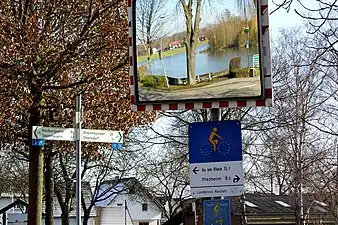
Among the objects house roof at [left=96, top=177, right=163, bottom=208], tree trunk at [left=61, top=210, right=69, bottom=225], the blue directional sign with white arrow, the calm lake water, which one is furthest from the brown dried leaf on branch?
house roof at [left=96, top=177, right=163, bottom=208]

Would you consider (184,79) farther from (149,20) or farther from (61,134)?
(61,134)

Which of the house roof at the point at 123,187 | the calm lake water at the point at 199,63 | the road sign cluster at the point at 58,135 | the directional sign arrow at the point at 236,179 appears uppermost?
the calm lake water at the point at 199,63

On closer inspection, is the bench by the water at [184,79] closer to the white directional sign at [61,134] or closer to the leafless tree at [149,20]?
the leafless tree at [149,20]

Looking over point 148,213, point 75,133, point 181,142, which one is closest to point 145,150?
point 181,142

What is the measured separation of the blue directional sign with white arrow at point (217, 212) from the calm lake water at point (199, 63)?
1.77 meters

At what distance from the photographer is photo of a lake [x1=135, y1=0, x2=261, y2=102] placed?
8320 millimetres

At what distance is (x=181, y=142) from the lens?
3038 cm

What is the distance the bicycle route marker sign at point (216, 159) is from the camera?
7.68 metres

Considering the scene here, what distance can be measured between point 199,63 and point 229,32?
0.55 m

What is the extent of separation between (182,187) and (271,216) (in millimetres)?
17152

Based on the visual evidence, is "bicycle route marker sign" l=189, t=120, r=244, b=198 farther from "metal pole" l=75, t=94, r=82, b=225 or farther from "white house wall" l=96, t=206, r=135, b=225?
"white house wall" l=96, t=206, r=135, b=225

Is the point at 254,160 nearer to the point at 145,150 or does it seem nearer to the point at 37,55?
the point at 145,150

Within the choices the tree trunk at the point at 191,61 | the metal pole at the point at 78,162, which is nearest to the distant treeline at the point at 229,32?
the tree trunk at the point at 191,61

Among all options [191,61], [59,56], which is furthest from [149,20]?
[59,56]
